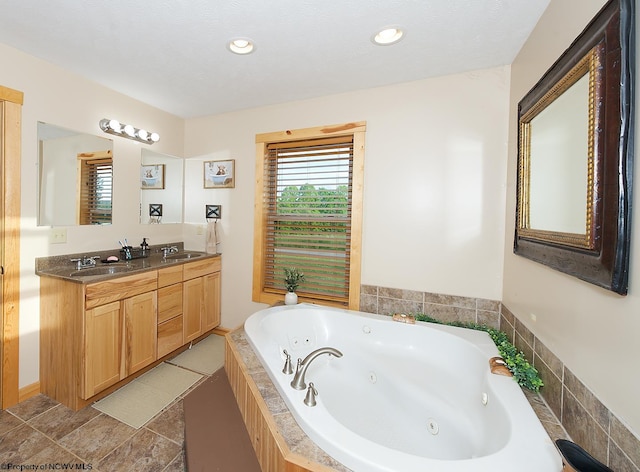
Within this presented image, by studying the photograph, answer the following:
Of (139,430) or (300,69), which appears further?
(300,69)

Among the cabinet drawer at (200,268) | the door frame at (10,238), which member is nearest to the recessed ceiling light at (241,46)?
the door frame at (10,238)

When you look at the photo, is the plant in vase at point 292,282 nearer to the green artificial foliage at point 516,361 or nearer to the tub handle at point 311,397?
the tub handle at point 311,397

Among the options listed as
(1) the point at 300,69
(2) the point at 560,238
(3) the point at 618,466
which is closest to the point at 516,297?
(2) the point at 560,238

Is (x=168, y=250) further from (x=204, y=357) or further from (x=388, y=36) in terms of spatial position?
(x=388, y=36)

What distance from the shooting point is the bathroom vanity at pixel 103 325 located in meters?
1.90

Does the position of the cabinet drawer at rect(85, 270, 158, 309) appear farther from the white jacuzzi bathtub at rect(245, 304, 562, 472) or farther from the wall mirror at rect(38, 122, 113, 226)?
the white jacuzzi bathtub at rect(245, 304, 562, 472)

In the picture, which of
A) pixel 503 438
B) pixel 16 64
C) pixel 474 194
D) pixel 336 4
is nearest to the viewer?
pixel 503 438

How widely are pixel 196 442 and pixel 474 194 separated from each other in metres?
2.43

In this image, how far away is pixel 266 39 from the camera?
1.76 m

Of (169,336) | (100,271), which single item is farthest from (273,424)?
(100,271)

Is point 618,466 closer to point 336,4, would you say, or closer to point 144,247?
point 336,4

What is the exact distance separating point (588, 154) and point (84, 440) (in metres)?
2.97

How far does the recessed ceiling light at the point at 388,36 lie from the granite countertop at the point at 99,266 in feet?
8.02

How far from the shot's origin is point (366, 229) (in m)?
2.46
